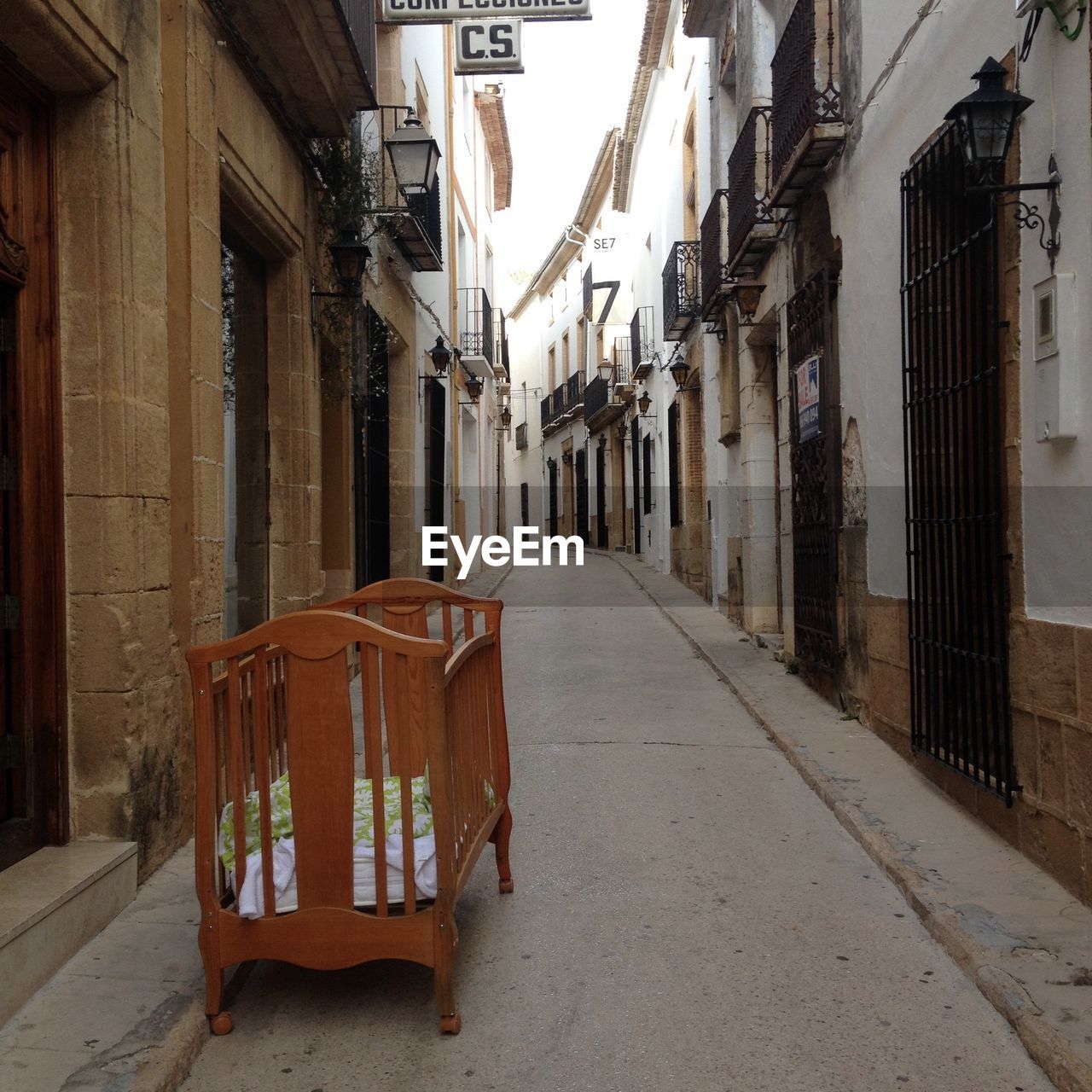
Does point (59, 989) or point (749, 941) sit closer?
point (59, 989)

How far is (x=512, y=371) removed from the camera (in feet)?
143

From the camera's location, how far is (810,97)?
24.2 ft

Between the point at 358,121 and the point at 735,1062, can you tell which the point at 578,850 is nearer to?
the point at 735,1062

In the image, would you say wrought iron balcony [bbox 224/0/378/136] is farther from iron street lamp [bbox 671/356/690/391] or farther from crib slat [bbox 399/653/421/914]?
iron street lamp [bbox 671/356/690/391]

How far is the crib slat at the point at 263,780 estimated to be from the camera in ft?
10.0

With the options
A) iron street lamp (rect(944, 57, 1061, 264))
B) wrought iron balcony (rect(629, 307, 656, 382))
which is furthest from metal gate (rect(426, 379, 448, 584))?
iron street lamp (rect(944, 57, 1061, 264))

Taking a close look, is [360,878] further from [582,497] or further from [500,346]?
[582,497]

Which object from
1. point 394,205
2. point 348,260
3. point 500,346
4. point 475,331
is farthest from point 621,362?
point 348,260

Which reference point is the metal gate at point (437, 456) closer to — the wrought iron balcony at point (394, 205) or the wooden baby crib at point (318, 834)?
the wrought iron balcony at point (394, 205)

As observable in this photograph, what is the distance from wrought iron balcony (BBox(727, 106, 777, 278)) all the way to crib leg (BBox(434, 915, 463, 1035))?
7.30 m

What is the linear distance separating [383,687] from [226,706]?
0.94 m

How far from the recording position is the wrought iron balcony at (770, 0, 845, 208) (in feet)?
23.5

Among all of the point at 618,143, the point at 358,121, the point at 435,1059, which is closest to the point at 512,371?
the point at 618,143

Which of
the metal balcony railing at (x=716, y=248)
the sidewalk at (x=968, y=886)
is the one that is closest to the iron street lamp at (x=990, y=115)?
the sidewalk at (x=968, y=886)
